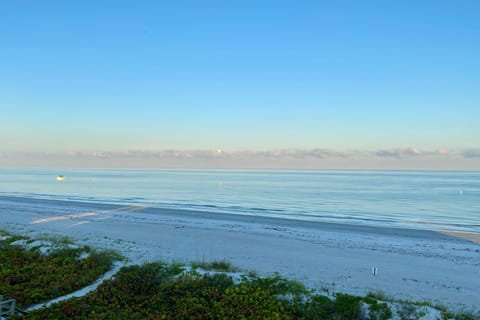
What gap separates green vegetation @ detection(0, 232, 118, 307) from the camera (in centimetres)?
946

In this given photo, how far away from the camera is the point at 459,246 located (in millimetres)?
19031

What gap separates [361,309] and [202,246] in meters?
10.1

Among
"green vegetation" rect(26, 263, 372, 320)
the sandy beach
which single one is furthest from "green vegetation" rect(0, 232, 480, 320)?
the sandy beach

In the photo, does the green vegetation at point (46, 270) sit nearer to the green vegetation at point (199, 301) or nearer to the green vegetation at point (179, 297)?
the green vegetation at point (179, 297)

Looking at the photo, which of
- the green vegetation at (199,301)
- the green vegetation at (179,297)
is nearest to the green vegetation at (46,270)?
the green vegetation at (179,297)

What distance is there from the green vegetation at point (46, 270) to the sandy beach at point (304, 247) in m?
1.77

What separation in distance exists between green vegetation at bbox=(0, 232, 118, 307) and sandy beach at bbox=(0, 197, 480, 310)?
5.82 ft

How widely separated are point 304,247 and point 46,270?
34.5ft

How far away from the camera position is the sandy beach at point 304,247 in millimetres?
11578

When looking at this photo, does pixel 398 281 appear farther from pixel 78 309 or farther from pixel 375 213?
pixel 375 213

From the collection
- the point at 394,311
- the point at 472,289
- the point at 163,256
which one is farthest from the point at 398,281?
the point at 163,256

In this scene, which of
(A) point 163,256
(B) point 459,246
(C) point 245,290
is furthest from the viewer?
(B) point 459,246

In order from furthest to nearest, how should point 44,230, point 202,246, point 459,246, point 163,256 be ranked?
point 44,230
point 459,246
point 202,246
point 163,256

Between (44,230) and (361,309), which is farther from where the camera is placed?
(44,230)
